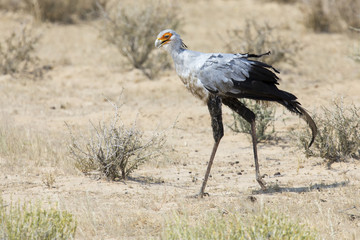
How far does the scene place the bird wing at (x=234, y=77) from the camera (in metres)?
5.59

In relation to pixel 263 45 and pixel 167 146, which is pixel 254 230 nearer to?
pixel 167 146

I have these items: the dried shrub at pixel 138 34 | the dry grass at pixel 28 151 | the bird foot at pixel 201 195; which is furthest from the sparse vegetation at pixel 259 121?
the dried shrub at pixel 138 34

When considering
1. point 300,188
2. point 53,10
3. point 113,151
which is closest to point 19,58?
point 53,10

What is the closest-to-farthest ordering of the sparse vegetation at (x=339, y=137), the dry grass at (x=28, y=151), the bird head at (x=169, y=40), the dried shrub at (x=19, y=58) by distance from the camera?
1. the bird head at (x=169, y=40)
2. the sparse vegetation at (x=339, y=137)
3. the dry grass at (x=28, y=151)
4. the dried shrub at (x=19, y=58)

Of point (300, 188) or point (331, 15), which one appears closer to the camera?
point (300, 188)

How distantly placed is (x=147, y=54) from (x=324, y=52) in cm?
433

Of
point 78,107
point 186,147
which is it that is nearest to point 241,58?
point 186,147

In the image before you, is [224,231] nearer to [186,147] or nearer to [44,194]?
[44,194]

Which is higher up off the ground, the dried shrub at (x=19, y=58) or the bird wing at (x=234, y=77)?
the dried shrub at (x=19, y=58)

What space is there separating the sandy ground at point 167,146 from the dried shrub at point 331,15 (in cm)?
49

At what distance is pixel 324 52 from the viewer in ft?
45.3

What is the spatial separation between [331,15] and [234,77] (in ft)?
35.5

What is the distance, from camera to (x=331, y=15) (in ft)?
51.1

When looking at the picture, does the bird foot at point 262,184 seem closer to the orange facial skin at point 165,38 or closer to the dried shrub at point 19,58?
the orange facial skin at point 165,38
